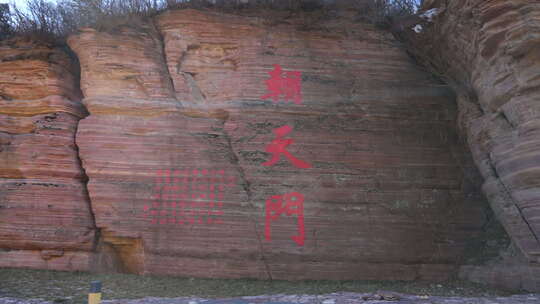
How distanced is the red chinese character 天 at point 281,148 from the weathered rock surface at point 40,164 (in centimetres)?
336

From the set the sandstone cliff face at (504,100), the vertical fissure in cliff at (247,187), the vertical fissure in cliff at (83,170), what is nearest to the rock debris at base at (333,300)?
the sandstone cliff face at (504,100)

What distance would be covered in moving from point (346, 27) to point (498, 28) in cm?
316

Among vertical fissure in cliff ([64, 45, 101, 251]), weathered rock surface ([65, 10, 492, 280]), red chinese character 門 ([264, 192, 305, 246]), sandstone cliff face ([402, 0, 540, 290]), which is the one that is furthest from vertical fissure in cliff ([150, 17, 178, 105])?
sandstone cliff face ([402, 0, 540, 290])

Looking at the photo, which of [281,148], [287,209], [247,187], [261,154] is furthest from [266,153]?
[287,209]

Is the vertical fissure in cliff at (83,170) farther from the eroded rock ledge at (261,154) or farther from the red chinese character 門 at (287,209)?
the red chinese character 門 at (287,209)

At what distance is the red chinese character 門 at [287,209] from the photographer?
691 centimetres

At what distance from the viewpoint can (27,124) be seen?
24.2 feet

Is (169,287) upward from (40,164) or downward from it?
downward

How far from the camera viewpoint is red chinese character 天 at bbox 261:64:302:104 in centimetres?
769

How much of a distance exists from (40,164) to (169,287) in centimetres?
327

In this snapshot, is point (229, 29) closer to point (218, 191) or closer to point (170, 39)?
point (170, 39)

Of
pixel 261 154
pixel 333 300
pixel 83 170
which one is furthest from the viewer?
pixel 261 154

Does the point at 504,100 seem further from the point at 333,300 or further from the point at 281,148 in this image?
the point at 333,300

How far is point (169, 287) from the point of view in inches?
242
